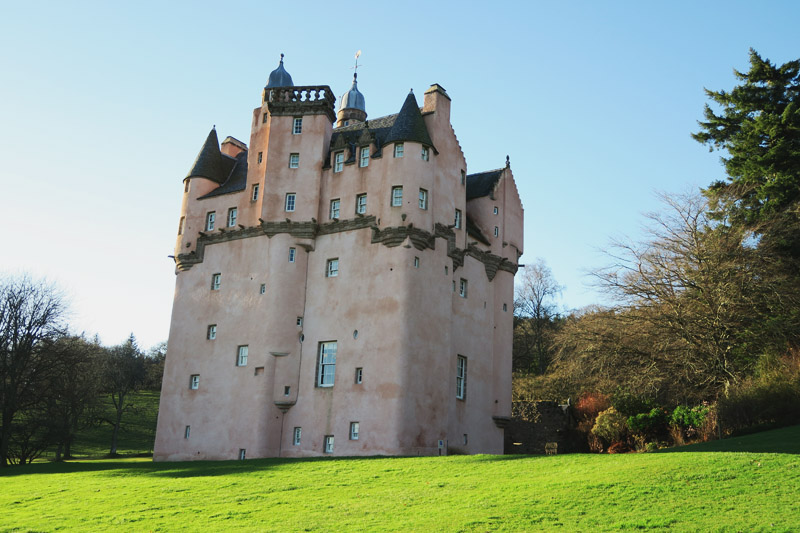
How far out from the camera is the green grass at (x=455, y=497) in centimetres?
1739

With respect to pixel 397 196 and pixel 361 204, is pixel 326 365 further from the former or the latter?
pixel 397 196

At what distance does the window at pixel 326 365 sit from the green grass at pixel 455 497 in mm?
9282

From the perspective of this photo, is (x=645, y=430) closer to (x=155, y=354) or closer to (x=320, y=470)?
(x=320, y=470)

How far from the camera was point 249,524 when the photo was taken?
19359 millimetres

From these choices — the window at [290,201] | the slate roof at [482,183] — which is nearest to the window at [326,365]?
the window at [290,201]

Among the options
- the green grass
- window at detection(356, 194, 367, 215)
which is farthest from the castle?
the green grass

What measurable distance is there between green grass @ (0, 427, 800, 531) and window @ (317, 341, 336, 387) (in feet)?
30.5

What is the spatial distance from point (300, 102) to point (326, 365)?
608 inches

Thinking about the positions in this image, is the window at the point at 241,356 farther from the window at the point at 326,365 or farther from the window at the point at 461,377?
the window at the point at 461,377

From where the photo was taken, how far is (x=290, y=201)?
1686 inches

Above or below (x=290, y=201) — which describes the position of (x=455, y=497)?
below

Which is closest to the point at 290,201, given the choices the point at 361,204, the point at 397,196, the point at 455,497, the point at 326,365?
the point at 361,204

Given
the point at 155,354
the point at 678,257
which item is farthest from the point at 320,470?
the point at 155,354

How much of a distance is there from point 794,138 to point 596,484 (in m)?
28.9
